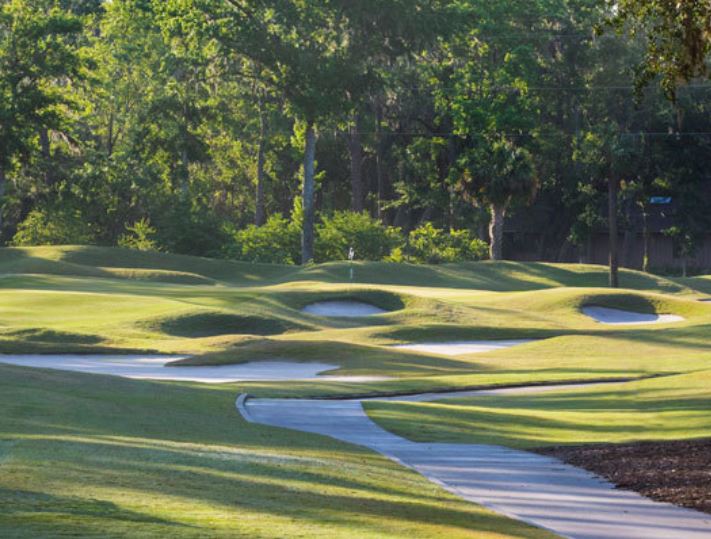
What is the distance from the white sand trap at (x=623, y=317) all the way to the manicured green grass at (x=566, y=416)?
22.2 m

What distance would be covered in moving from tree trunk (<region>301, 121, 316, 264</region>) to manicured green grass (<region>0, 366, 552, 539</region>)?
173 ft

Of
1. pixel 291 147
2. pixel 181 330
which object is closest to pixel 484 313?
pixel 181 330

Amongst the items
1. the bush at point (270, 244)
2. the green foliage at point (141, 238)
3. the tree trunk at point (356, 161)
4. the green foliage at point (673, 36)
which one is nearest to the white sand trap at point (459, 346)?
the green foliage at point (673, 36)

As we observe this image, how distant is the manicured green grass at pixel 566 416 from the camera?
1919 cm

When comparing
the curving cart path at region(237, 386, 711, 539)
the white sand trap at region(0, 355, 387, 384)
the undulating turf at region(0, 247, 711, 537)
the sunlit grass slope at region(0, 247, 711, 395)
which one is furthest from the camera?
the sunlit grass slope at region(0, 247, 711, 395)

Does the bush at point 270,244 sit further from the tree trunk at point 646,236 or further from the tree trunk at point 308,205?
the tree trunk at point 646,236

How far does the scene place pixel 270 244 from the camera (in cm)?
7506

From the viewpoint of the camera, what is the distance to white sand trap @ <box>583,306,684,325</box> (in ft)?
162

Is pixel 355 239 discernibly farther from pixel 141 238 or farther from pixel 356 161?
pixel 356 161

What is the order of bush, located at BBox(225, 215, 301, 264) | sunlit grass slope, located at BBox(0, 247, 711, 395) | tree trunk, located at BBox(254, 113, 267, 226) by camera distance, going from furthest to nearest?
tree trunk, located at BBox(254, 113, 267, 226)
bush, located at BBox(225, 215, 301, 264)
sunlit grass slope, located at BBox(0, 247, 711, 395)

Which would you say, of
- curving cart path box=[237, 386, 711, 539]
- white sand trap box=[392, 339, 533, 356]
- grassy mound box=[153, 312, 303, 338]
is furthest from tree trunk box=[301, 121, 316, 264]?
curving cart path box=[237, 386, 711, 539]

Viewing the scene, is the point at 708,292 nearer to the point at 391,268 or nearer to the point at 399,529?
the point at 391,268

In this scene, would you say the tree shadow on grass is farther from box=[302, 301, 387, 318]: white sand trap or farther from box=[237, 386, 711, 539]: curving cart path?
box=[302, 301, 387, 318]: white sand trap

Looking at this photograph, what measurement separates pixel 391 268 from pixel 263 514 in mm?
51079
